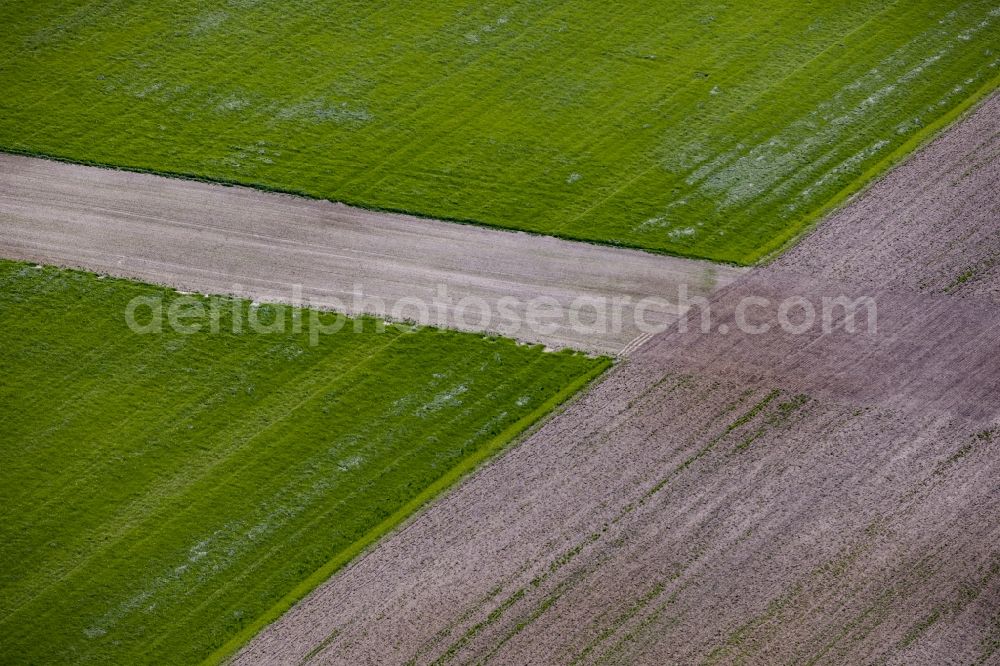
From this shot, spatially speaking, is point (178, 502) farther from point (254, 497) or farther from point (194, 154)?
point (194, 154)

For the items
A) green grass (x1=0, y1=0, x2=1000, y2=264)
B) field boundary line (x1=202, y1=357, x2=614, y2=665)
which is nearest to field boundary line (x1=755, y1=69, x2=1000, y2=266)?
green grass (x1=0, y1=0, x2=1000, y2=264)

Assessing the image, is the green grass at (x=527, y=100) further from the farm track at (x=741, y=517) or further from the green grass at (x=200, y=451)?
the green grass at (x=200, y=451)

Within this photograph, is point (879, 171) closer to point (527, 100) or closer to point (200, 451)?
point (527, 100)

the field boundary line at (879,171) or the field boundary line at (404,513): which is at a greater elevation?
the field boundary line at (879,171)

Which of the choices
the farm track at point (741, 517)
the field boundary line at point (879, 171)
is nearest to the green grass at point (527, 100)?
the field boundary line at point (879, 171)

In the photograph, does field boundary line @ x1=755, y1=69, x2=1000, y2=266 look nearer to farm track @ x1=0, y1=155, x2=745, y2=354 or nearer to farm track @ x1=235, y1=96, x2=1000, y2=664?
farm track @ x1=235, y1=96, x2=1000, y2=664

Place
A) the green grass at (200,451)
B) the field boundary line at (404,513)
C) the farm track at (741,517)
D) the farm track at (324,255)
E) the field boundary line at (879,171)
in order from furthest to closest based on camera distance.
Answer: the field boundary line at (879,171)
the farm track at (324,255)
the green grass at (200,451)
the field boundary line at (404,513)
the farm track at (741,517)

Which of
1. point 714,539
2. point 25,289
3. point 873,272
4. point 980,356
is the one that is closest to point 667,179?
point 873,272
